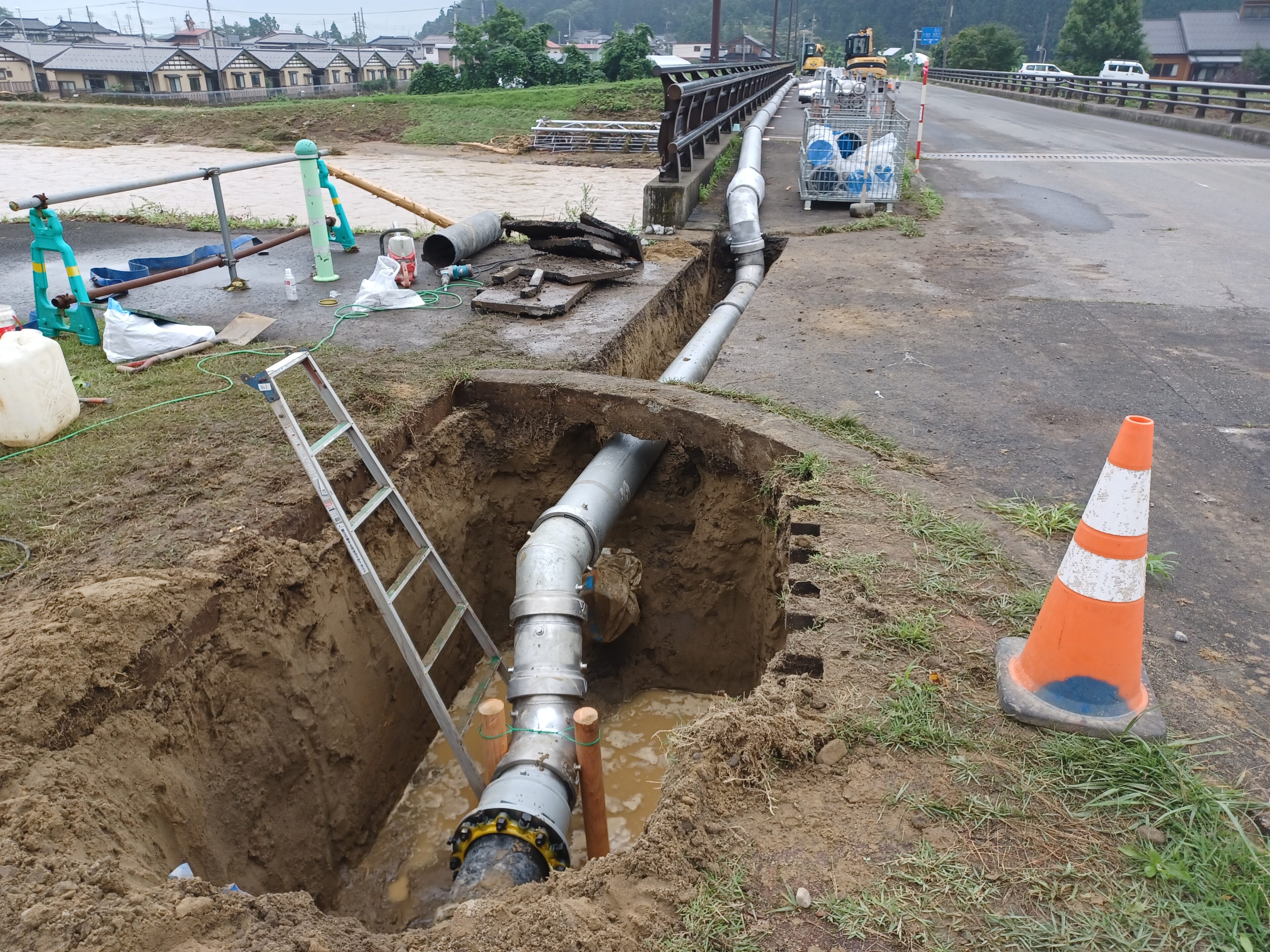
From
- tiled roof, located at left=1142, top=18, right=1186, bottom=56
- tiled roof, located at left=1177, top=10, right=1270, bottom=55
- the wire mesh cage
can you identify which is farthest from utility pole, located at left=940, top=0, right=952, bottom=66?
the wire mesh cage

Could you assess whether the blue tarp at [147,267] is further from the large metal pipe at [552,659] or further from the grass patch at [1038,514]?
the grass patch at [1038,514]

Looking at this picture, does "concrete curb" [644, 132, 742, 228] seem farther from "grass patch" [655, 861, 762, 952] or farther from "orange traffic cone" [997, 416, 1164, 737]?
"grass patch" [655, 861, 762, 952]

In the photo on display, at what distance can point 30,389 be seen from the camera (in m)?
4.32

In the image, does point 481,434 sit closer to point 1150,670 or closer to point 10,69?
point 1150,670

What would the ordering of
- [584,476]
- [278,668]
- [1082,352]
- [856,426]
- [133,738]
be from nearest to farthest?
1. [133,738]
2. [278,668]
3. [856,426]
4. [584,476]
5. [1082,352]

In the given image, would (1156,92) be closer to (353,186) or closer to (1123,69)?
(1123,69)

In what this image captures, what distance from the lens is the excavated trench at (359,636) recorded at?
301 cm

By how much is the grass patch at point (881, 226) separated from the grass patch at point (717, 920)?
8.48 m

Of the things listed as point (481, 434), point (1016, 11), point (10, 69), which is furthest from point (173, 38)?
point (481, 434)

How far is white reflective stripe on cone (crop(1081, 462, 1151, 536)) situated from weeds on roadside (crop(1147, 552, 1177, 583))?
1019mm

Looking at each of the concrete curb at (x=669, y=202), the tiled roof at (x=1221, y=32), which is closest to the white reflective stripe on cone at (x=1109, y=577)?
the concrete curb at (x=669, y=202)

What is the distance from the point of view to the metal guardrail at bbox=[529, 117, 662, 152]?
2483cm

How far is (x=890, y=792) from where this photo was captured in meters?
2.32

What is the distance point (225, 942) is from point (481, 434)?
3599 mm
